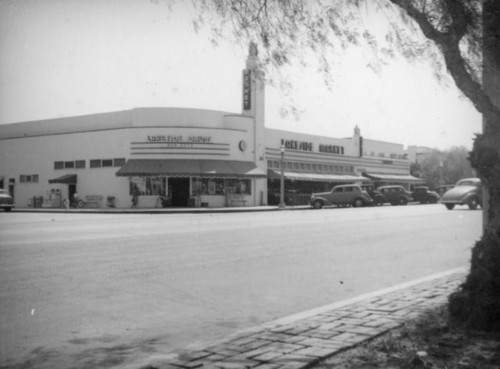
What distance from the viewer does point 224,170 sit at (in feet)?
129

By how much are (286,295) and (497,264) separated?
296cm

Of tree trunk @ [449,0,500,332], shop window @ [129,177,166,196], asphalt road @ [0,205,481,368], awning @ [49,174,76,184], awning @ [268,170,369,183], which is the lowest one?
asphalt road @ [0,205,481,368]

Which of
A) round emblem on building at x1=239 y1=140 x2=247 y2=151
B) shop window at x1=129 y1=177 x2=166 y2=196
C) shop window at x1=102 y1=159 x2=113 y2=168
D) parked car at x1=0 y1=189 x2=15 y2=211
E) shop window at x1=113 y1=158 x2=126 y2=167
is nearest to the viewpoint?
parked car at x1=0 y1=189 x2=15 y2=211

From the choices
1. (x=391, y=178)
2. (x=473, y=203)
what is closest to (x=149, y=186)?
(x=473, y=203)

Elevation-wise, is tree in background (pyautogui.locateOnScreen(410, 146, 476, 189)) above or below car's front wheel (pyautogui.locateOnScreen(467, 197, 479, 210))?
above

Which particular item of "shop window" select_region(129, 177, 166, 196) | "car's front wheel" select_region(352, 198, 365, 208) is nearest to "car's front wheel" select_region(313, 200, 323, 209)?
"car's front wheel" select_region(352, 198, 365, 208)

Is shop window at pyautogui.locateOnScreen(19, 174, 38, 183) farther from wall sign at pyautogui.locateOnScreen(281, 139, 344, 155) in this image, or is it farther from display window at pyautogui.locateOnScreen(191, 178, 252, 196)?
wall sign at pyautogui.locateOnScreen(281, 139, 344, 155)

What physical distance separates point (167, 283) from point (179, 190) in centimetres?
3265

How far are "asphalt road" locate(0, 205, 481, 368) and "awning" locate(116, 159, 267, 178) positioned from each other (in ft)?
77.5

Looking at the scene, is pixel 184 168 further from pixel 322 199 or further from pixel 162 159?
pixel 322 199

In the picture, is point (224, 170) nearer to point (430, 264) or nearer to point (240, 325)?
point (430, 264)

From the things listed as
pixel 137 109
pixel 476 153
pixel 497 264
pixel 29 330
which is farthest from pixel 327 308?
pixel 137 109

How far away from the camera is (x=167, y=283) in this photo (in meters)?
7.33

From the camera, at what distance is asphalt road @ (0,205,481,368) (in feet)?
15.1
